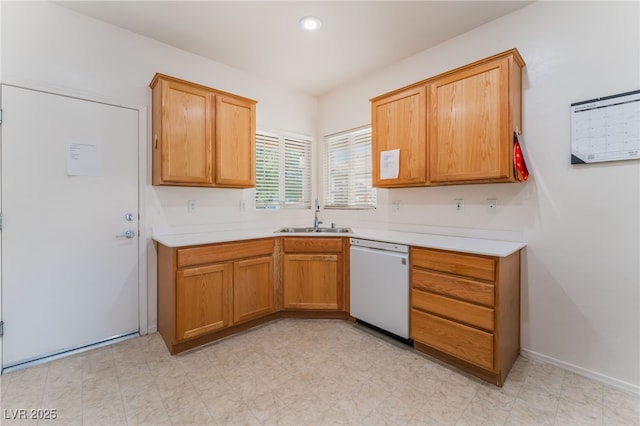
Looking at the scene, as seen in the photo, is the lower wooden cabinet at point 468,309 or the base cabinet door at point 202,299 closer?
the lower wooden cabinet at point 468,309

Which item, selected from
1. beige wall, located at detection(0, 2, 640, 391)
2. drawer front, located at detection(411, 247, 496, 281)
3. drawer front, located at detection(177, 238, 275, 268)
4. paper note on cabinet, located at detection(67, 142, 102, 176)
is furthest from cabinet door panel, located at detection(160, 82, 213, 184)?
drawer front, located at detection(411, 247, 496, 281)

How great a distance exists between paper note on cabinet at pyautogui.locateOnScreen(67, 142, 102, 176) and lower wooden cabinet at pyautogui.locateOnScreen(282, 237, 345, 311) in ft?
5.86

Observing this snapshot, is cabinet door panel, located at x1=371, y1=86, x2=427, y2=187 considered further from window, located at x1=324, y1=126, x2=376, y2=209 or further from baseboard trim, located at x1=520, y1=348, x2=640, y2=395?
baseboard trim, located at x1=520, y1=348, x2=640, y2=395

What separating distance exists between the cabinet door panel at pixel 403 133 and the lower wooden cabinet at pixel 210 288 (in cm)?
146

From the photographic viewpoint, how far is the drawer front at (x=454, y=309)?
6.31 ft

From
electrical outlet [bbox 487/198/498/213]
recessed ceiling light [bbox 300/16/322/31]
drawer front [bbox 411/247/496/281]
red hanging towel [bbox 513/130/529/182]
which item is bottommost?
drawer front [bbox 411/247/496/281]

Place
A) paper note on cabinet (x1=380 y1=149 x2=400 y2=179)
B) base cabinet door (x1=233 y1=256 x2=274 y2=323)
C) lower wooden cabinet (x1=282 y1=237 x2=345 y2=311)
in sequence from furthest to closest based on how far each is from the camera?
lower wooden cabinet (x1=282 y1=237 x2=345 y2=311) → paper note on cabinet (x1=380 y1=149 x2=400 y2=179) → base cabinet door (x1=233 y1=256 x2=274 y2=323)

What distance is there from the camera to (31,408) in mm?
1690

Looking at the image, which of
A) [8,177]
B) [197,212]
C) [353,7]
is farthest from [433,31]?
[8,177]

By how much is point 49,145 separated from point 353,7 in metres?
2.63

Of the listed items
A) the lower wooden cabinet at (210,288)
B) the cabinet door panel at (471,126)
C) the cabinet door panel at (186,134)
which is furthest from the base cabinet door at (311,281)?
the cabinet door panel at (471,126)

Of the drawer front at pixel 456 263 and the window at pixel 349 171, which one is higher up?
the window at pixel 349 171

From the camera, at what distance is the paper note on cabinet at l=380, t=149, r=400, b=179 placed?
2754mm

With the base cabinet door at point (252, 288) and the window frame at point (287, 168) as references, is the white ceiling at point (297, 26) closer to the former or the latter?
the window frame at point (287, 168)
